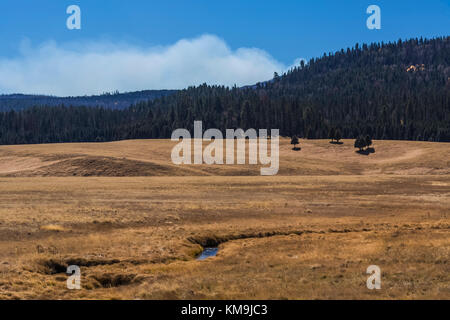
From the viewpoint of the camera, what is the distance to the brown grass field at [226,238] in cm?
1884

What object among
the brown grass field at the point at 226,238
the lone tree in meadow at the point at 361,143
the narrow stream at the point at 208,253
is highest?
the lone tree in meadow at the point at 361,143

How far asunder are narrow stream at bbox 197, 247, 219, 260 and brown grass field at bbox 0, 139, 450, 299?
770 mm

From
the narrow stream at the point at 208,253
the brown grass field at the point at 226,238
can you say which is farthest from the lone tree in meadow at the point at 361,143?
the narrow stream at the point at 208,253

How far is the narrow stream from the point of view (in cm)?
2573

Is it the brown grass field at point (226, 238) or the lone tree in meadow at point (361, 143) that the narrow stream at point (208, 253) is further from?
the lone tree in meadow at point (361, 143)

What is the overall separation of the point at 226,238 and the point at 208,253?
10.6ft

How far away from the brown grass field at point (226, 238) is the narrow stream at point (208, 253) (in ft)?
2.53

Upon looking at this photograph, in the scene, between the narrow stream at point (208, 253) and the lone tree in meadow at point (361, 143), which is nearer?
the narrow stream at point (208, 253)

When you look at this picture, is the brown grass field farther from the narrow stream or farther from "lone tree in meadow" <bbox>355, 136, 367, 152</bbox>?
"lone tree in meadow" <bbox>355, 136, 367, 152</bbox>

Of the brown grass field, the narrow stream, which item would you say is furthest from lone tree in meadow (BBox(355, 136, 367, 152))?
the narrow stream

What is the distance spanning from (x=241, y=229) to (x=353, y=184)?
32.9 meters

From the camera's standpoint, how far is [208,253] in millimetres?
26750
